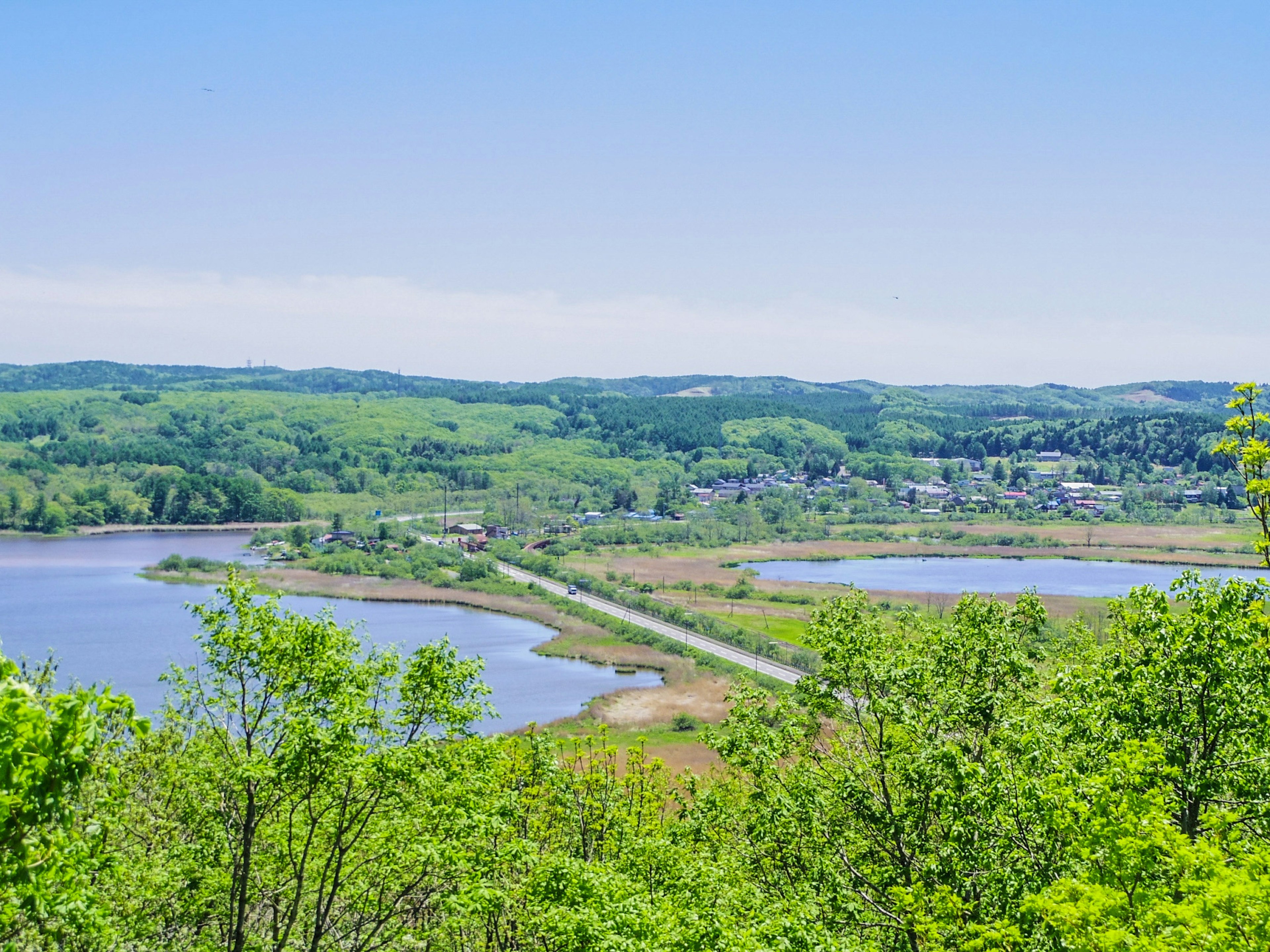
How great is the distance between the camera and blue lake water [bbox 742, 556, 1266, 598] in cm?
6594

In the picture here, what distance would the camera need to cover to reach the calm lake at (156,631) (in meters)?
38.7

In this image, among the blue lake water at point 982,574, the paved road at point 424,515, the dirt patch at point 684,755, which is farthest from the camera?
the paved road at point 424,515

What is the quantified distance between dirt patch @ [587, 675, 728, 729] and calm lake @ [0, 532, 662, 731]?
1.05 meters

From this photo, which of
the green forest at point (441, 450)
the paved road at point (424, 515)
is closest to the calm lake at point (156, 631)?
the paved road at point (424, 515)

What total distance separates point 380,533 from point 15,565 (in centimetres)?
2680

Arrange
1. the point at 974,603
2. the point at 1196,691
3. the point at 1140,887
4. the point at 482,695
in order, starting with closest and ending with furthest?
the point at 1140,887
the point at 1196,691
the point at 482,695
the point at 974,603

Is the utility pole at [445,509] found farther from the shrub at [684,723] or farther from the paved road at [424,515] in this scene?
the shrub at [684,723]

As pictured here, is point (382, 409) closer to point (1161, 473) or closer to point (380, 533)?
point (380, 533)

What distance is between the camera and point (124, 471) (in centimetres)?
11131

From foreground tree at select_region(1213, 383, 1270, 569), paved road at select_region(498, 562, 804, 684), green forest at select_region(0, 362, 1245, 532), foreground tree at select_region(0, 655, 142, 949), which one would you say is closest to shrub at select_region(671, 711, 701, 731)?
paved road at select_region(498, 562, 804, 684)

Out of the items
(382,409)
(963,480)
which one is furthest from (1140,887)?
(382,409)

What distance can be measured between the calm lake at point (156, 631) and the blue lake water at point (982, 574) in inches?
947

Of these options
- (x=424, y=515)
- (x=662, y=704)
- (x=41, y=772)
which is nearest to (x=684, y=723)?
(x=662, y=704)

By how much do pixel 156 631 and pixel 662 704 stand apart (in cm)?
2566
